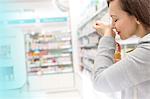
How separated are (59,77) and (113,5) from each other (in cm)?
617

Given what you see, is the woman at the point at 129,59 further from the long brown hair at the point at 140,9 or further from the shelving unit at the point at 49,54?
the shelving unit at the point at 49,54

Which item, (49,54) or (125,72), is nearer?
(125,72)

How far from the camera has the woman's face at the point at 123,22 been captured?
3.13 ft

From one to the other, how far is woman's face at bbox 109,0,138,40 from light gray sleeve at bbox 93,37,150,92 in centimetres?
9

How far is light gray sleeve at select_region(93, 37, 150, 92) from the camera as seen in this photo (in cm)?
89

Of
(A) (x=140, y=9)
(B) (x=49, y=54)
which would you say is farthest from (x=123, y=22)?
(B) (x=49, y=54)

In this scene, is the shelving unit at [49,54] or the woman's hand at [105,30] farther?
the shelving unit at [49,54]

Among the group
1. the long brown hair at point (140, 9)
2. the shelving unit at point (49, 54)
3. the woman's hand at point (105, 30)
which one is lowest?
the shelving unit at point (49, 54)

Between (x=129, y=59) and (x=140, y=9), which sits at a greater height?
(x=140, y=9)

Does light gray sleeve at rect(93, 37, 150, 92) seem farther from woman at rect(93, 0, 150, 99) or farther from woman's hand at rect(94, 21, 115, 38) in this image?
woman's hand at rect(94, 21, 115, 38)

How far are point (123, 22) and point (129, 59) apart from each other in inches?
5.6

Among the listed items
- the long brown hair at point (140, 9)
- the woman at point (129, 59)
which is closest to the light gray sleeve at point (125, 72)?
the woman at point (129, 59)

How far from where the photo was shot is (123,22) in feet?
3.15

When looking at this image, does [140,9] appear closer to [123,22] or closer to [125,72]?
[123,22]
